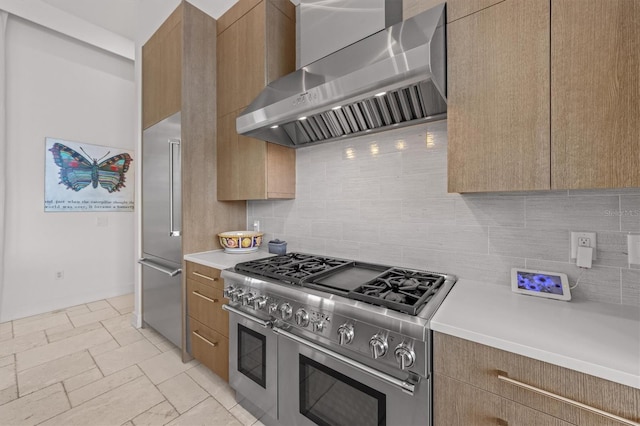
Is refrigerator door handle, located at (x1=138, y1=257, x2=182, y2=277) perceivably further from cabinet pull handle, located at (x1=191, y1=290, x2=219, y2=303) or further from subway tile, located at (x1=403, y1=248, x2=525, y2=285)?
subway tile, located at (x1=403, y1=248, x2=525, y2=285)

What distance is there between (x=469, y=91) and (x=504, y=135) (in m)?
0.25

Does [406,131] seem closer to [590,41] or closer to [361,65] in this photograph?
[361,65]

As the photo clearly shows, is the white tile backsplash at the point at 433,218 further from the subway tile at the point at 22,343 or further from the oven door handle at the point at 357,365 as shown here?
the subway tile at the point at 22,343

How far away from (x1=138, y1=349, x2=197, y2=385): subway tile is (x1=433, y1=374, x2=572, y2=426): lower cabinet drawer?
1984 mm

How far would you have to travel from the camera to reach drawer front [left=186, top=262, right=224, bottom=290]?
187cm

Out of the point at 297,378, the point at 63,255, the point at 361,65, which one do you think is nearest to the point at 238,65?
the point at 361,65

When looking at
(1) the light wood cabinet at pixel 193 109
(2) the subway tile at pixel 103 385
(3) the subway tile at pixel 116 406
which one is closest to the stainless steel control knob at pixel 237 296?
(1) the light wood cabinet at pixel 193 109

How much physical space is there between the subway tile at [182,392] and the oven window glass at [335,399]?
2.98 feet

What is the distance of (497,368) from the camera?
866mm

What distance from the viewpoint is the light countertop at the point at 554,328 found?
0.73m

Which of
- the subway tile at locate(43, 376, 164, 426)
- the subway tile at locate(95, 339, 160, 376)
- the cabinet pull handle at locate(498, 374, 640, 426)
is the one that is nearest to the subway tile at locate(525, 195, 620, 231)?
the cabinet pull handle at locate(498, 374, 640, 426)

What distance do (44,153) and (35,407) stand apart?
2.90 m

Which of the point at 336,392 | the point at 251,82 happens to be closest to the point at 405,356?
the point at 336,392

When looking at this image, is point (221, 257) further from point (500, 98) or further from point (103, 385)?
point (500, 98)
